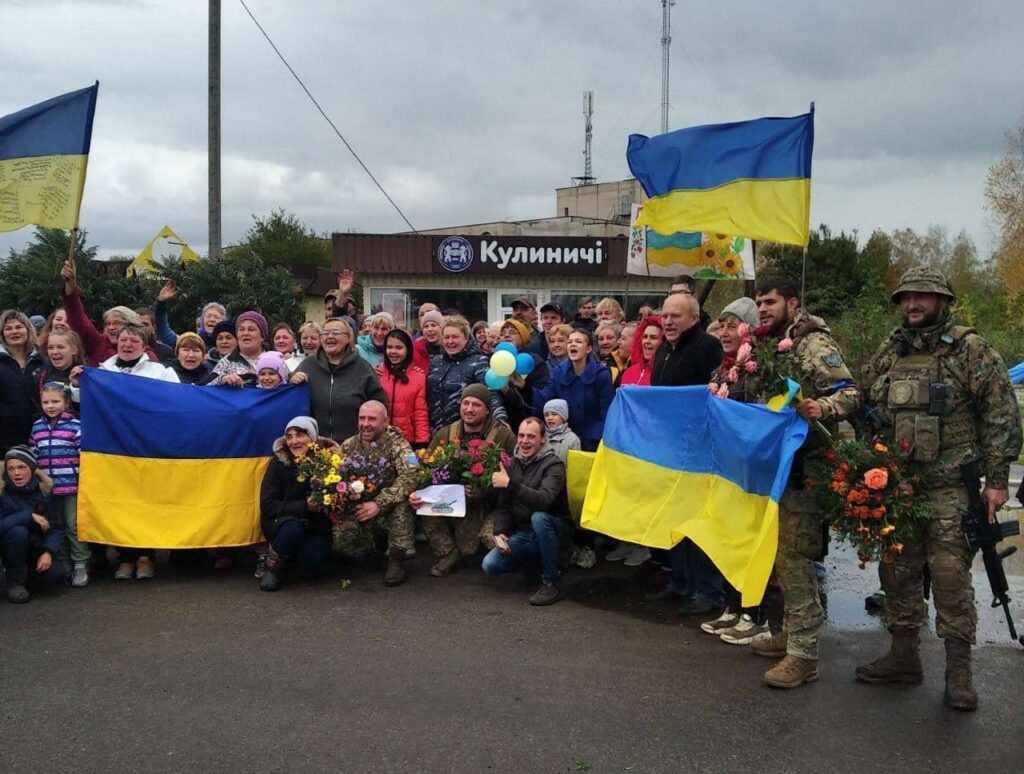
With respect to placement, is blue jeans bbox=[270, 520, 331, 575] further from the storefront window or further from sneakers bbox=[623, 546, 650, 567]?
the storefront window

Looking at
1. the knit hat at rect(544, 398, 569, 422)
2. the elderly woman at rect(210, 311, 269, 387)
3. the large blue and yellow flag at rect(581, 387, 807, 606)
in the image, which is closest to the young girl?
the elderly woman at rect(210, 311, 269, 387)

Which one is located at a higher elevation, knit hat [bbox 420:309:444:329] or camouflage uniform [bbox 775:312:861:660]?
knit hat [bbox 420:309:444:329]

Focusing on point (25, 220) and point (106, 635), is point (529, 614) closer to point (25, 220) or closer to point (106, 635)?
point (106, 635)

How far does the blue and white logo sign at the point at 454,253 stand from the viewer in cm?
2311

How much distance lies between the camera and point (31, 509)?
670cm

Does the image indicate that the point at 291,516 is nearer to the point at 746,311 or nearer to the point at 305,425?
the point at 305,425

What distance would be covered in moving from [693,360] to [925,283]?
6.30 ft

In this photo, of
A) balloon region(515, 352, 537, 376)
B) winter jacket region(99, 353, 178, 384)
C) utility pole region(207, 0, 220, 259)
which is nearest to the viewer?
winter jacket region(99, 353, 178, 384)

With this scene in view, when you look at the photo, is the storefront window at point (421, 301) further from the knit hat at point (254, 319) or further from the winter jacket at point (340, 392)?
the winter jacket at point (340, 392)

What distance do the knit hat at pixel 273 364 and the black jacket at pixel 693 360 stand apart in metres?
3.36

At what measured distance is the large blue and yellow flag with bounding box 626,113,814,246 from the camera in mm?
5996

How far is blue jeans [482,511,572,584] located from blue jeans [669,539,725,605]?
880 mm

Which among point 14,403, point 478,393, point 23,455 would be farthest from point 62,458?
point 478,393

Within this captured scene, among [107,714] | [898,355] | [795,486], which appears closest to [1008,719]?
[795,486]
